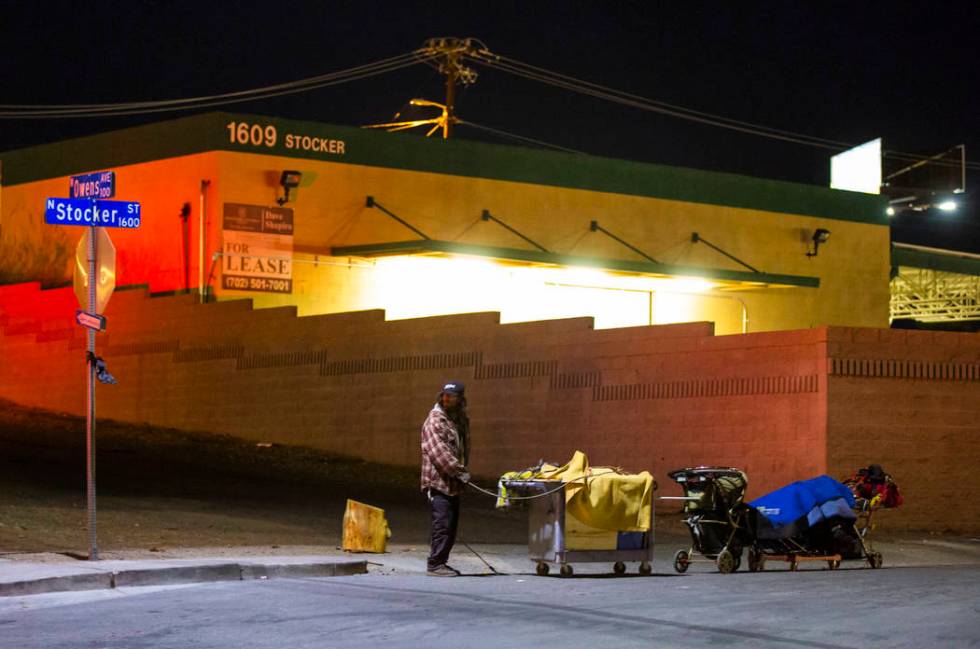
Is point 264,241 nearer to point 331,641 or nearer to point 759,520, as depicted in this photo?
point 759,520

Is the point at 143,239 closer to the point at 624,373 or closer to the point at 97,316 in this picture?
the point at 624,373

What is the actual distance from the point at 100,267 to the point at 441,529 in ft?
14.5

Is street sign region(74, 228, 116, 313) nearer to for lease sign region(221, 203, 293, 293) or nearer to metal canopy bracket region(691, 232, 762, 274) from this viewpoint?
for lease sign region(221, 203, 293, 293)

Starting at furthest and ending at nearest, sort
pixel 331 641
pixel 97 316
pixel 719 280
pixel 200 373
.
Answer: pixel 719 280, pixel 200 373, pixel 97 316, pixel 331 641

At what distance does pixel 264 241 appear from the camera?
33.4 metres

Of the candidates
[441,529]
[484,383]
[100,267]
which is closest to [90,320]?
[100,267]

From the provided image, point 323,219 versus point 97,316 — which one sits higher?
point 323,219

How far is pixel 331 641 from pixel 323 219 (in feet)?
83.7

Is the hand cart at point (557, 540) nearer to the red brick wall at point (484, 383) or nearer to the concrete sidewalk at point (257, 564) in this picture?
the concrete sidewalk at point (257, 564)

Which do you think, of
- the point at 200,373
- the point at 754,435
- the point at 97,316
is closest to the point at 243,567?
the point at 97,316

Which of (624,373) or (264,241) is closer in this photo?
(624,373)

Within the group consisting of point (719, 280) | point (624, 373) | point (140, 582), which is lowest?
point (140, 582)

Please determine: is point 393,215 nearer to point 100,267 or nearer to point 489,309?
point 489,309

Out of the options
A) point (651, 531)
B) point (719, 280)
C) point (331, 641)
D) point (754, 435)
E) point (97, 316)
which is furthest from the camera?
point (719, 280)
